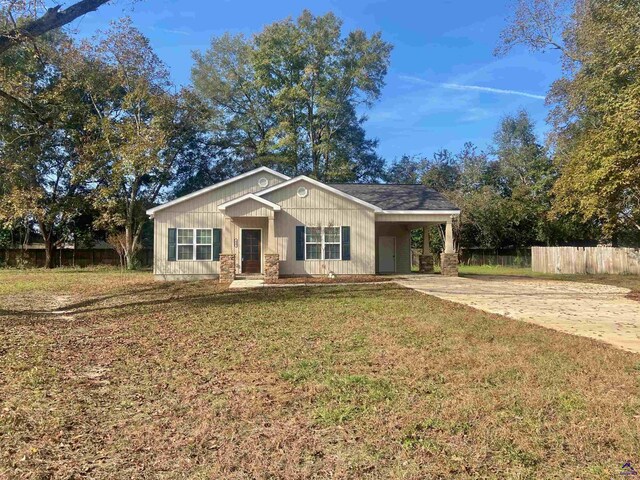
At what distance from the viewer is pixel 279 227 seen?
17516mm

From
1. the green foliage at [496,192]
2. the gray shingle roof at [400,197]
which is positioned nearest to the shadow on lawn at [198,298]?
the gray shingle roof at [400,197]

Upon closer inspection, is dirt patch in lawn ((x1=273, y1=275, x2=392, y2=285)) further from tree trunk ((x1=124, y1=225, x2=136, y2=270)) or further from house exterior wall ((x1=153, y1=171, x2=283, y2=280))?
tree trunk ((x1=124, y1=225, x2=136, y2=270))

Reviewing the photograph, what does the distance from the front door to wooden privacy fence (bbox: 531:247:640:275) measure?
1548cm

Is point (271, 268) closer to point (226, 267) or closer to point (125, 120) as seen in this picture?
point (226, 267)

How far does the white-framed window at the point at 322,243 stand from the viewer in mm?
17578

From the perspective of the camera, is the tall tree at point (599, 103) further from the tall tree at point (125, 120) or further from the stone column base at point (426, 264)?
the tall tree at point (125, 120)

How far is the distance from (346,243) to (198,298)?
7.26 metres

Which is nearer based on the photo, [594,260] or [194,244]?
[194,244]

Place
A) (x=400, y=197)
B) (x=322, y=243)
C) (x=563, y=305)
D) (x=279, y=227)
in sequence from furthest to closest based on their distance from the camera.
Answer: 1. (x=400, y=197)
2. (x=322, y=243)
3. (x=279, y=227)
4. (x=563, y=305)

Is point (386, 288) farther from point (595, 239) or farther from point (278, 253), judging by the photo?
point (595, 239)

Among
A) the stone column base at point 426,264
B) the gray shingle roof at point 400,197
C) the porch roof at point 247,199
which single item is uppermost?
the gray shingle roof at point 400,197

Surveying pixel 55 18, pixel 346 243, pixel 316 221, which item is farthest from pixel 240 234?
pixel 55 18

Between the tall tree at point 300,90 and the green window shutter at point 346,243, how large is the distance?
14.4 m

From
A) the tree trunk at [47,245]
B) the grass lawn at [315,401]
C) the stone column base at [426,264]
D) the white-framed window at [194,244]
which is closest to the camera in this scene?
the grass lawn at [315,401]
